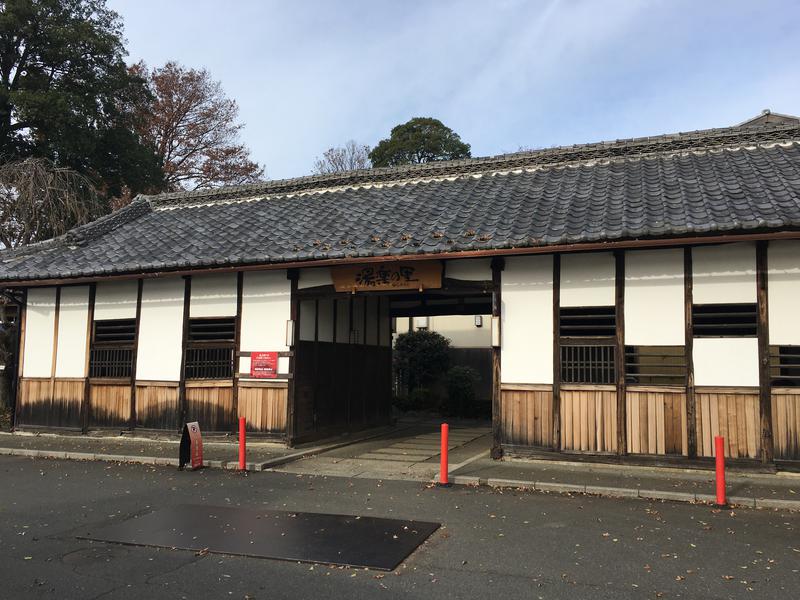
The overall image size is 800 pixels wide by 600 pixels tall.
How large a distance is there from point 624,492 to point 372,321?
9.13 m

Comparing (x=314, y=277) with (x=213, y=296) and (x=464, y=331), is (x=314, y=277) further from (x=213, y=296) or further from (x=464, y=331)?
(x=464, y=331)

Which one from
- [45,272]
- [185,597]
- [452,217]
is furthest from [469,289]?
[45,272]

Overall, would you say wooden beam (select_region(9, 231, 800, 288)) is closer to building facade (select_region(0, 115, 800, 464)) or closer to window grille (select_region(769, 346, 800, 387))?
building facade (select_region(0, 115, 800, 464))

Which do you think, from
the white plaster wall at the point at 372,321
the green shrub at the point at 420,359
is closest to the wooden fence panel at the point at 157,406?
the white plaster wall at the point at 372,321

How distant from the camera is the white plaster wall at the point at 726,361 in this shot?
938 cm

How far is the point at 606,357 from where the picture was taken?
1012cm

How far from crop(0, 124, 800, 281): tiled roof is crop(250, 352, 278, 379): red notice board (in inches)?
78.6

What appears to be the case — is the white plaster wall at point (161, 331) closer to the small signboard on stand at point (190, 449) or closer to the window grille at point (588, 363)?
the small signboard on stand at point (190, 449)

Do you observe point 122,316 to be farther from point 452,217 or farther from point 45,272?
point 452,217

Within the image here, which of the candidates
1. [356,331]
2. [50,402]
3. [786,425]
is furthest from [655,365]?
[50,402]

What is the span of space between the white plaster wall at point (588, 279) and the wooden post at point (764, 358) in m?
2.11

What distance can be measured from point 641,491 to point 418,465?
396 cm

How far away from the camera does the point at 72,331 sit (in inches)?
562

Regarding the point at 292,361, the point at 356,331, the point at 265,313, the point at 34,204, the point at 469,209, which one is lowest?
the point at 292,361
